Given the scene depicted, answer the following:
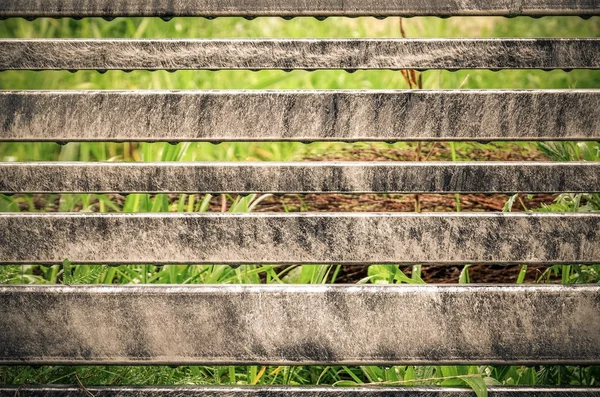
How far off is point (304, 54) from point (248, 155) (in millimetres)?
1075

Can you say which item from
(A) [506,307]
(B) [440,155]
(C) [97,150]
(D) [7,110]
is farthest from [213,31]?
(A) [506,307]

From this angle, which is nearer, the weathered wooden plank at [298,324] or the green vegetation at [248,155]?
the weathered wooden plank at [298,324]

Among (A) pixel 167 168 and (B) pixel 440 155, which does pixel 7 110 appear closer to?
(A) pixel 167 168

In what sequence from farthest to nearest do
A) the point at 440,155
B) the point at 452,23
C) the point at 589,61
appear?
1. the point at 452,23
2. the point at 440,155
3. the point at 589,61

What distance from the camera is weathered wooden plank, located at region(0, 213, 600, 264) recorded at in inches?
57.0

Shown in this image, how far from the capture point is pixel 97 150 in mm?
2316

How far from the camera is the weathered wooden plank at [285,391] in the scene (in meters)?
1.47

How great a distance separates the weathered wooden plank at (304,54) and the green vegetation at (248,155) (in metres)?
0.37

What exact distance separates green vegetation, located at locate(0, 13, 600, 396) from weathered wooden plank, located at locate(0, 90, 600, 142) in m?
0.36

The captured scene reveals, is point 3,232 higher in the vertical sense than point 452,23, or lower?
lower

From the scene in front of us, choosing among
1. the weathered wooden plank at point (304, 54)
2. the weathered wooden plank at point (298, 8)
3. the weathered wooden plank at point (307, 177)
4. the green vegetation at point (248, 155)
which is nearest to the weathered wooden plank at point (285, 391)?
the green vegetation at point (248, 155)

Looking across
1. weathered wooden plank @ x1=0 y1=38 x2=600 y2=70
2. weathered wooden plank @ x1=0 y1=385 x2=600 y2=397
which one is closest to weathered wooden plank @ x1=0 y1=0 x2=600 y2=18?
weathered wooden plank @ x1=0 y1=38 x2=600 y2=70

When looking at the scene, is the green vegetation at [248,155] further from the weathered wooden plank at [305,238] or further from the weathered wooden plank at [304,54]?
the weathered wooden plank at [304,54]

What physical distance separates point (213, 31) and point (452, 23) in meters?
1.40
